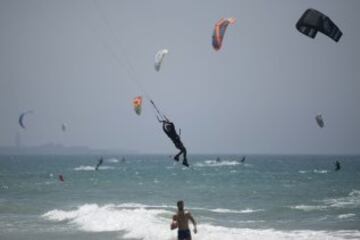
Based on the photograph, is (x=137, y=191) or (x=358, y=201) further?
(x=137, y=191)

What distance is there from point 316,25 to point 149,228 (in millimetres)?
10086

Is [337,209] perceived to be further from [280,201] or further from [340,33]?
[340,33]

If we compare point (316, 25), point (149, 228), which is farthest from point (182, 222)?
point (149, 228)

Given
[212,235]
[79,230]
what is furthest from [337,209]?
[79,230]

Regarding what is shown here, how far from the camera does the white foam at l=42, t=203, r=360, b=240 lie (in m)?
20.5

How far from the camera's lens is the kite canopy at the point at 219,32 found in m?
20.9

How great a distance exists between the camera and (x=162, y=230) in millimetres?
22031

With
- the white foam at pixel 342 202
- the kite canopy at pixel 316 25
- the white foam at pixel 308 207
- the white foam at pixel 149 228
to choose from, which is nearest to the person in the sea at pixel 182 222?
the kite canopy at pixel 316 25

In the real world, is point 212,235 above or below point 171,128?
below

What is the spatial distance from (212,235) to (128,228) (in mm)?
3709

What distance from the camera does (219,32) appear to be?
21328 mm

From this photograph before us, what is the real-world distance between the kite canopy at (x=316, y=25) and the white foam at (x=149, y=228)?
7.15 m

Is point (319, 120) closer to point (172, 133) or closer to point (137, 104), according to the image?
point (137, 104)

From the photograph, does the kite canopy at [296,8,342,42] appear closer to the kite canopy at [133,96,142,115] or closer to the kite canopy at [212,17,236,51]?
the kite canopy at [212,17,236,51]
